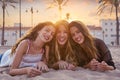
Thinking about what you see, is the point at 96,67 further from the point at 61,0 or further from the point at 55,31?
the point at 61,0

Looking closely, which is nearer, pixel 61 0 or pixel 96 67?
pixel 96 67

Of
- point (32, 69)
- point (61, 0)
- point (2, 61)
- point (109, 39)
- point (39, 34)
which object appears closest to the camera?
point (32, 69)

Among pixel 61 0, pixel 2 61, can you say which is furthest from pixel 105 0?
pixel 2 61

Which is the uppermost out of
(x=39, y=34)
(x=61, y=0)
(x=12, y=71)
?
(x=61, y=0)

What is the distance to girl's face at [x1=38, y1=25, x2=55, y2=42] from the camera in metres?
6.62

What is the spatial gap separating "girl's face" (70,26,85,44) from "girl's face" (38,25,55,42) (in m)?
0.44

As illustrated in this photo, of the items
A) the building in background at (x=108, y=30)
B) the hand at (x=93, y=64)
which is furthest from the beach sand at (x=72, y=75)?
the building in background at (x=108, y=30)

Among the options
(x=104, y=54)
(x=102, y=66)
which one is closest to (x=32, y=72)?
(x=102, y=66)

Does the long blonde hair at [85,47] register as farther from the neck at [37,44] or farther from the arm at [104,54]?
the neck at [37,44]

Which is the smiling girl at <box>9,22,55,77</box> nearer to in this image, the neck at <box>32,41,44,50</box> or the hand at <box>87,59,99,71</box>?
the neck at <box>32,41,44,50</box>

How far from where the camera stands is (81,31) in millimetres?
6875

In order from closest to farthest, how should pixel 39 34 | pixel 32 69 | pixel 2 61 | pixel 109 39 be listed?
pixel 32 69
pixel 39 34
pixel 2 61
pixel 109 39

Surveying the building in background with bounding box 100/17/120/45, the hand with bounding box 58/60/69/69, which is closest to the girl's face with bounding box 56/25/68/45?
the hand with bounding box 58/60/69/69

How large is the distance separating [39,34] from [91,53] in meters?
1.18
